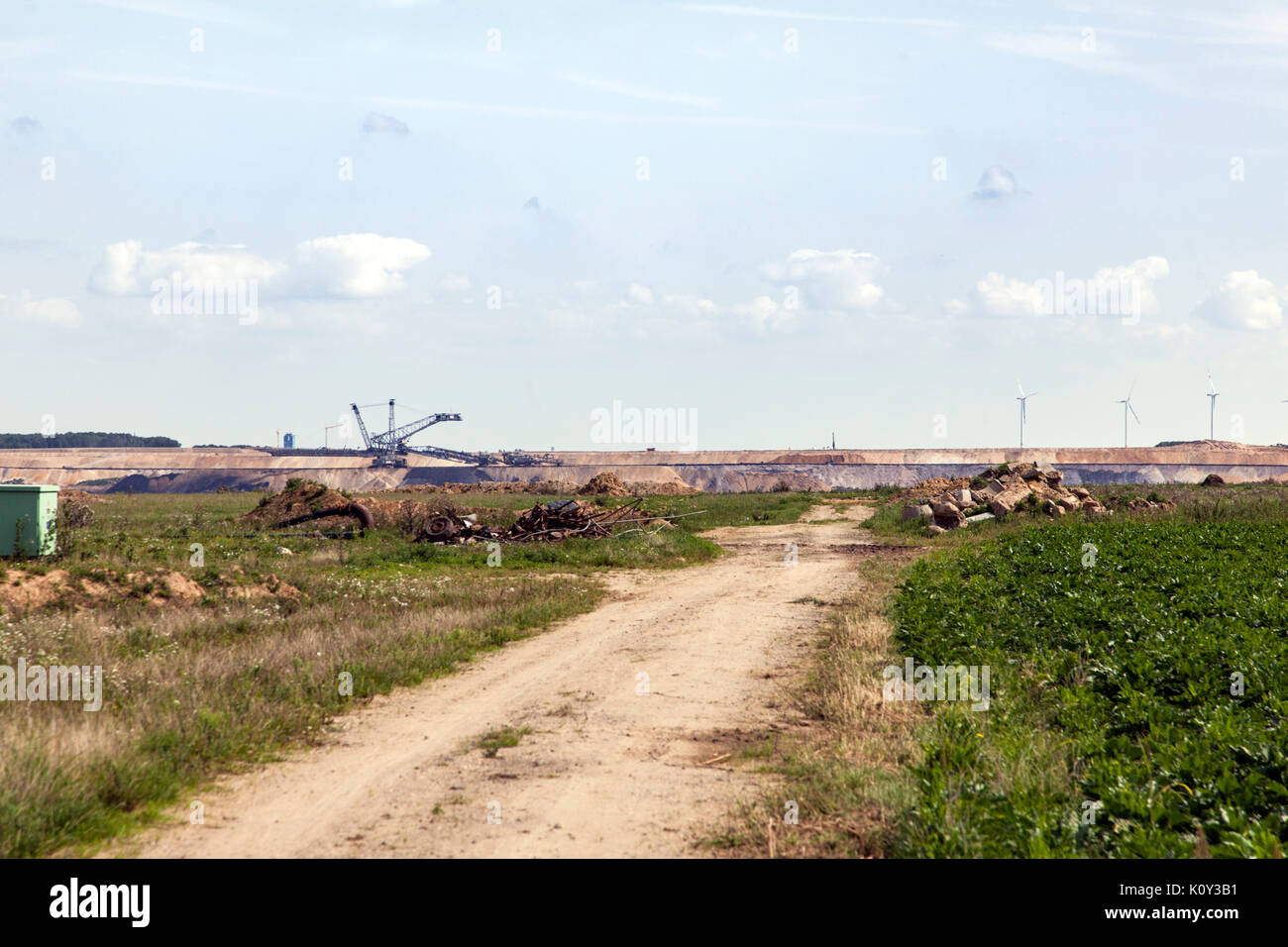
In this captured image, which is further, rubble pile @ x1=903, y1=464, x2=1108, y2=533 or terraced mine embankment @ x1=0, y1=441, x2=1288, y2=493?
terraced mine embankment @ x1=0, y1=441, x2=1288, y2=493

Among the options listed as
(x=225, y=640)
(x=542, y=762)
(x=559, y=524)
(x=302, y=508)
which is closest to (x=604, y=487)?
(x=302, y=508)

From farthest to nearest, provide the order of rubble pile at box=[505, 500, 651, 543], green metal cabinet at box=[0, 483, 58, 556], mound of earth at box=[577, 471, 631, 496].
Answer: mound of earth at box=[577, 471, 631, 496] < rubble pile at box=[505, 500, 651, 543] < green metal cabinet at box=[0, 483, 58, 556]

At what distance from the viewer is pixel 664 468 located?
124812mm

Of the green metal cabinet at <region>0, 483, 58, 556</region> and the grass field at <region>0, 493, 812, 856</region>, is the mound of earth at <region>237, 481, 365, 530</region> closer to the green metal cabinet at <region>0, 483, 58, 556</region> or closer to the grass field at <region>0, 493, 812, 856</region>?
the grass field at <region>0, 493, 812, 856</region>

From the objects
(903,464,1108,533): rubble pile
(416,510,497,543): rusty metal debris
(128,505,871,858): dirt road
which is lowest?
(128,505,871,858): dirt road

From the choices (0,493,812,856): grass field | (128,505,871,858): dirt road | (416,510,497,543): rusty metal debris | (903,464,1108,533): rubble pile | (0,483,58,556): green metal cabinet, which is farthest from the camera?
(903,464,1108,533): rubble pile

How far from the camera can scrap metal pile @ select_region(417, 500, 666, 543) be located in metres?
27.7

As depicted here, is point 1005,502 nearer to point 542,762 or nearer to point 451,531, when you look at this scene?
point 451,531

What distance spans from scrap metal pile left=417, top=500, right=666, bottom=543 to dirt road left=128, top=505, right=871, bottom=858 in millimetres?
12517

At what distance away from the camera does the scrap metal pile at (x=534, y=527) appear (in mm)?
27688

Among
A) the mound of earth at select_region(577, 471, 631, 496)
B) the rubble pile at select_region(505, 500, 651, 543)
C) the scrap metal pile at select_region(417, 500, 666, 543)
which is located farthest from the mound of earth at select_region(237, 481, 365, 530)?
the mound of earth at select_region(577, 471, 631, 496)

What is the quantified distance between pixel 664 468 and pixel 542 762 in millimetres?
116792

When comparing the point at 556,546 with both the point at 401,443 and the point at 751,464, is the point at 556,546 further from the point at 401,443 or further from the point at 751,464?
the point at 401,443
